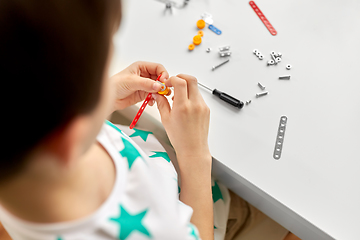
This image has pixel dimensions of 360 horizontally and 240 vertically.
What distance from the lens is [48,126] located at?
260 millimetres

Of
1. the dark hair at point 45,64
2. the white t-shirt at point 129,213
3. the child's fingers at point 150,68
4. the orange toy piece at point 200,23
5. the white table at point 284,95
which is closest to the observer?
the dark hair at point 45,64

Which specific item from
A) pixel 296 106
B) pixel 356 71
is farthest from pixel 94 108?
pixel 356 71

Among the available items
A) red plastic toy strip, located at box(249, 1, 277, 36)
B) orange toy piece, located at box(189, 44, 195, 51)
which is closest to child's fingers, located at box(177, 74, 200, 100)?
orange toy piece, located at box(189, 44, 195, 51)

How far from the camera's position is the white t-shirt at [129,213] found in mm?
383

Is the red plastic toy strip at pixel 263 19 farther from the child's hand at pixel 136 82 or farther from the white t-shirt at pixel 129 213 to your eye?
the white t-shirt at pixel 129 213

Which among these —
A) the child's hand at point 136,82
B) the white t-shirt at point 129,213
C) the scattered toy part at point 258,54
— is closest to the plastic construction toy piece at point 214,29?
the scattered toy part at point 258,54

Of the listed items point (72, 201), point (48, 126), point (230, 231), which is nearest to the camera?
point (48, 126)

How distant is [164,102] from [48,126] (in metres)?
0.43

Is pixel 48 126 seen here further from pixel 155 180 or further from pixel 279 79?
pixel 279 79

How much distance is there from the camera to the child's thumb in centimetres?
67

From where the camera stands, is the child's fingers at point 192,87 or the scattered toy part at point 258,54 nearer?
the child's fingers at point 192,87

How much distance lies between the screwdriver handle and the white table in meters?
0.02

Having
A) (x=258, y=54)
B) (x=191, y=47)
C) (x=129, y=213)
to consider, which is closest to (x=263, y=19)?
(x=258, y=54)

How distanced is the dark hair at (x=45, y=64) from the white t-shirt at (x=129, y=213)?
0.14 m
